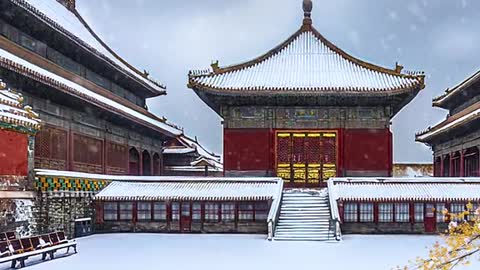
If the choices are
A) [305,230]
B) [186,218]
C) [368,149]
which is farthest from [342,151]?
[186,218]

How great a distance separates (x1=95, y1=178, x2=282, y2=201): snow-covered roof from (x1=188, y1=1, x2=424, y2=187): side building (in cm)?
478

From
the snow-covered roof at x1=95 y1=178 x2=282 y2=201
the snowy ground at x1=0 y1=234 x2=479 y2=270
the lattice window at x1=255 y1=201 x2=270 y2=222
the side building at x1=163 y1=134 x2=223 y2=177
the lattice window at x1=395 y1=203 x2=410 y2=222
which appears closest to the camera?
the snowy ground at x1=0 y1=234 x2=479 y2=270

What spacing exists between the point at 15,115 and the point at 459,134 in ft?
82.7

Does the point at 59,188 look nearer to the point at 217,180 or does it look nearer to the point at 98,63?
the point at 217,180

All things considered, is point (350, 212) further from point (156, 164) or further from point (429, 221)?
point (156, 164)

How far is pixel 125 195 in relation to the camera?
23125 mm

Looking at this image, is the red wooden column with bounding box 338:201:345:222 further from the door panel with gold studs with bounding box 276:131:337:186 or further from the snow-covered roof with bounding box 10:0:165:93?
the snow-covered roof with bounding box 10:0:165:93

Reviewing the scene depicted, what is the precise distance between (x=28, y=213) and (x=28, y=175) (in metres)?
1.08

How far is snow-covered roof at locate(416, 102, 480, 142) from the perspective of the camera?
93.6ft

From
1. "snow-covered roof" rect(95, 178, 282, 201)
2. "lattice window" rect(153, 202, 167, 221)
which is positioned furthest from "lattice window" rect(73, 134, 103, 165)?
"lattice window" rect(153, 202, 167, 221)

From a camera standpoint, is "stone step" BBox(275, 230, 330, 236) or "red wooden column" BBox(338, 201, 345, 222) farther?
"red wooden column" BBox(338, 201, 345, 222)

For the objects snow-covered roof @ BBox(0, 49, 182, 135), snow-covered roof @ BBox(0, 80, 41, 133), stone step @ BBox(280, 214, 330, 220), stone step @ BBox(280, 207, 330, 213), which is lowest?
stone step @ BBox(280, 214, 330, 220)

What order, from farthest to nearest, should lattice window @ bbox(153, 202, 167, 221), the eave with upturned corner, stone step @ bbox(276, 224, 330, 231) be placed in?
the eave with upturned corner < lattice window @ bbox(153, 202, 167, 221) < stone step @ bbox(276, 224, 330, 231)

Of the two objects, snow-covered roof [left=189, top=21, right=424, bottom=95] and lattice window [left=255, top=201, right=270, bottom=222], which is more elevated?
snow-covered roof [left=189, top=21, right=424, bottom=95]
